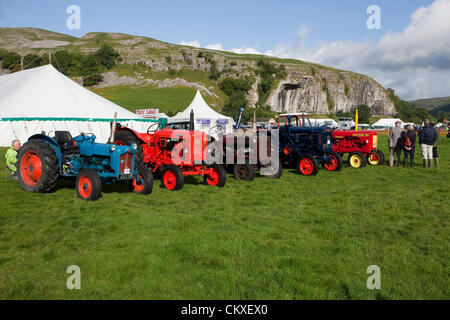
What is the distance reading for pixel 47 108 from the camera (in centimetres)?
1858

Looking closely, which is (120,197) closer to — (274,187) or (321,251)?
(274,187)

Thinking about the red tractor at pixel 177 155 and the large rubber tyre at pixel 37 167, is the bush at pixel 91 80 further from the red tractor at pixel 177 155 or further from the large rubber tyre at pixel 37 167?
the large rubber tyre at pixel 37 167

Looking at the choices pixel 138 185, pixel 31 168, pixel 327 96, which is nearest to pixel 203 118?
pixel 138 185

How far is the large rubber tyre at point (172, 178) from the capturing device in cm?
757

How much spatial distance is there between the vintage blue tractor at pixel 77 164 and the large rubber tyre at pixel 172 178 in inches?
26.2

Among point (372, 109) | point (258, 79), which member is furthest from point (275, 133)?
point (372, 109)

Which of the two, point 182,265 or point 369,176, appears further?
point 369,176

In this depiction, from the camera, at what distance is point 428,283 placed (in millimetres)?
3215

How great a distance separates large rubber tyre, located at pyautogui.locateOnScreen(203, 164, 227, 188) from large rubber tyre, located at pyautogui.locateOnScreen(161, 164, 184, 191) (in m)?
1.04

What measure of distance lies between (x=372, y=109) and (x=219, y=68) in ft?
240

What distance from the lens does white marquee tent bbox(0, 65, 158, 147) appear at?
18078mm

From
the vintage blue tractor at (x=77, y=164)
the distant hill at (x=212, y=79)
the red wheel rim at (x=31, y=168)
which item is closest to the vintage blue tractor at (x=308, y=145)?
the vintage blue tractor at (x=77, y=164)

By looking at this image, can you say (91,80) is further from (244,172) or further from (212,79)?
(244,172)

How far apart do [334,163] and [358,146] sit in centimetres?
213
